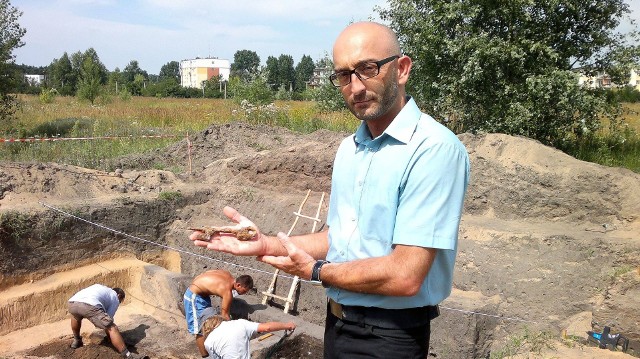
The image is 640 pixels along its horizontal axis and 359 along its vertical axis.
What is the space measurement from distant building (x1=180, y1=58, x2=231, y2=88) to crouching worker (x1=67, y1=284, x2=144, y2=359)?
98811 mm

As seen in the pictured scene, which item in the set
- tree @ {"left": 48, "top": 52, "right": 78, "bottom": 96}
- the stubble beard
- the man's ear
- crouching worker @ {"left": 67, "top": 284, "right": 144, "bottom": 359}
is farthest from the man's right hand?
tree @ {"left": 48, "top": 52, "right": 78, "bottom": 96}

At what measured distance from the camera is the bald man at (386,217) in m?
1.55

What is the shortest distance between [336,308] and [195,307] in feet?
16.1

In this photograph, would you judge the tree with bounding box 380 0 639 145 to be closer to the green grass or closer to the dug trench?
the green grass

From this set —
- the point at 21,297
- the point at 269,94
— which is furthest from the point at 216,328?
the point at 269,94

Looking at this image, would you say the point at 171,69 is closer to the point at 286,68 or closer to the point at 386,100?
the point at 286,68

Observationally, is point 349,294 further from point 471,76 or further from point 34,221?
point 471,76

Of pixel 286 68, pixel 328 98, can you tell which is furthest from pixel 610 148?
pixel 286 68

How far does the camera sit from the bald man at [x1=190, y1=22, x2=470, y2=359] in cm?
155

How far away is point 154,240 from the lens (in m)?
8.61

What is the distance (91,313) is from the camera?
623 centimetres

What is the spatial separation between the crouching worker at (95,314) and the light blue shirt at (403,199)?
5.27m

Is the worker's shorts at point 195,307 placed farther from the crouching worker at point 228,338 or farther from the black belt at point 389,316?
the black belt at point 389,316

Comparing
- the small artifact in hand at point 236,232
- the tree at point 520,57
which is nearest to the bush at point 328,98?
the tree at point 520,57
